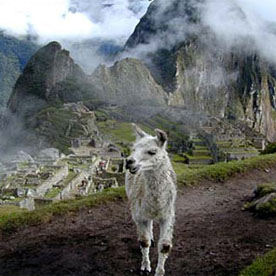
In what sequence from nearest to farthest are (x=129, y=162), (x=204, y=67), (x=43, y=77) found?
(x=129, y=162), (x=43, y=77), (x=204, y=67)

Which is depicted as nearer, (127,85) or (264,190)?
(264,190)

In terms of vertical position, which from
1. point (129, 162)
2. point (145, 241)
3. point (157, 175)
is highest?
point (129, 162)

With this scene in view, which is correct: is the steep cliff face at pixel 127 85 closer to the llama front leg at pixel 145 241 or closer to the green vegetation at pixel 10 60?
the green vegetation at pixel 10 60

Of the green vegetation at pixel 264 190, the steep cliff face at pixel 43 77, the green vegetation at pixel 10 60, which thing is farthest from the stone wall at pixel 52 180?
the green vegetation at pixel 10 60

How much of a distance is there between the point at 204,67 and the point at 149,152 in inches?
6303

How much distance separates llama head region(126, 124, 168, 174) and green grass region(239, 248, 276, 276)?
1934 millimetres

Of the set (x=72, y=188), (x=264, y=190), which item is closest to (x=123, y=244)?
(x=264, y=190)

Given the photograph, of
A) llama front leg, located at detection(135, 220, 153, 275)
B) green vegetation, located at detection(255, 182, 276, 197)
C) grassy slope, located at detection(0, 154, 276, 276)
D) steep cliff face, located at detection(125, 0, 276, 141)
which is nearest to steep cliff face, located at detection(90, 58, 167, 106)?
steep cliff face, located at detection(125, 0, 276, 141)

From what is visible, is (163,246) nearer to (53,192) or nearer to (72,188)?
(53,192)

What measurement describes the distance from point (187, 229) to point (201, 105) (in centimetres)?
15014

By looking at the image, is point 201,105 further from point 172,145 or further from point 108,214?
point 108,214

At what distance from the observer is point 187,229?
782cm

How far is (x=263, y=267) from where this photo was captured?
5.70 meters

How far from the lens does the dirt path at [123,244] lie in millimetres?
6422
